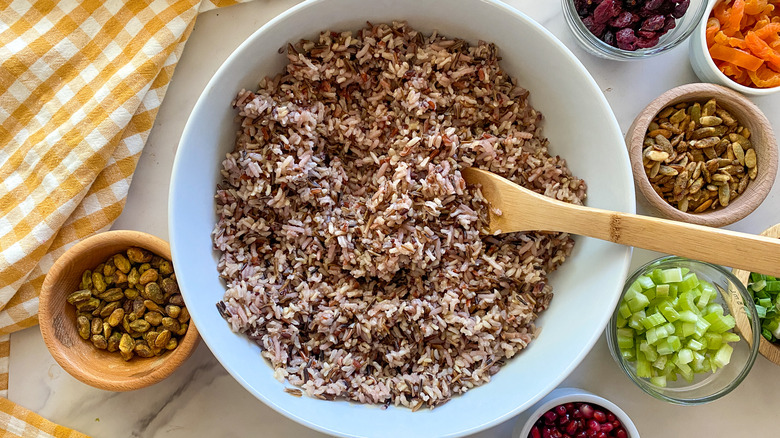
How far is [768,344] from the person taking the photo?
179 centimetres

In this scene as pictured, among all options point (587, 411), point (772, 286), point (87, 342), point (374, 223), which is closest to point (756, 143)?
point (772, 286)

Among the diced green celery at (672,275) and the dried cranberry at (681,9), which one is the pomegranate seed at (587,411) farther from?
the dried cranberry at (681,9)

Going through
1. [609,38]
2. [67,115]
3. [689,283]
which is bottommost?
[689,283]

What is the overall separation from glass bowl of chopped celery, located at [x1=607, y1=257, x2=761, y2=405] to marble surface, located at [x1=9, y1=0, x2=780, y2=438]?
131 millimetres

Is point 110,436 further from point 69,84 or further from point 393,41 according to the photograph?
point 393,41

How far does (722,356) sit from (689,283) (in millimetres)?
242

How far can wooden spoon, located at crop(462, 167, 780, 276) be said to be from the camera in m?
1.36

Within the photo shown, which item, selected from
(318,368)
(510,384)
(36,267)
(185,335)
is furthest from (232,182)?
(510,384)

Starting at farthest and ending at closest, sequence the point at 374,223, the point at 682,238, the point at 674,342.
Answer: the point at 674,342
the point at 374,223
the point at 682,238

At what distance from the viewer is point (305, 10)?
1518 millimetres

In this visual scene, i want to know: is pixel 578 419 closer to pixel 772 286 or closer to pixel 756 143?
pixel 772 286

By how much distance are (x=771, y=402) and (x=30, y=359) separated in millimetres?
2497

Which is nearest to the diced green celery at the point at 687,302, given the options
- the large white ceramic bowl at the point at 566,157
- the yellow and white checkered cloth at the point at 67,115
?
the large white ceramic bowl at the point at 566,157

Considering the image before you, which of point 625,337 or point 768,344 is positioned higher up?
point 625,337
